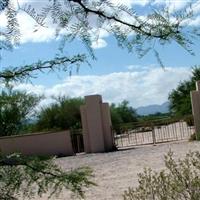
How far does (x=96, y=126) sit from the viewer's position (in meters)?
29.1

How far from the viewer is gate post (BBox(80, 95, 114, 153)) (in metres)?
29.0

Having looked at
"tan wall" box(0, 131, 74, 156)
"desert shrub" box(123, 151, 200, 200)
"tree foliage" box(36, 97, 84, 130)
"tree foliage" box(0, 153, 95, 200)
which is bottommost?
"desert shrub" box(123, 151, 200, 200)

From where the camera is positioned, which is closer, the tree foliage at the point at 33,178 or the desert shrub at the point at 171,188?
the tree foliage at the point at 33,178

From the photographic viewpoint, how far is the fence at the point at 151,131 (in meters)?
31.1

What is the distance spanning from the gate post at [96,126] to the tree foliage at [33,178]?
85.1ft

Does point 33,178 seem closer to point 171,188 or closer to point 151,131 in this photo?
point 171,188

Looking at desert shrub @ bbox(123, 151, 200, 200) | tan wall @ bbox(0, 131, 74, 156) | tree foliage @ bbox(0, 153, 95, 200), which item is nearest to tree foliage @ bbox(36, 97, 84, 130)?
tan wall @ bbox(0, 131, 74, 156)

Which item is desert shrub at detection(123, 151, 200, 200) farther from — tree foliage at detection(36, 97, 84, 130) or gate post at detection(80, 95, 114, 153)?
tree foliage at detection(36, 97, 84, 130)

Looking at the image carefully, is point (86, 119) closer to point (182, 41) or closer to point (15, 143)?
point (15, 143)

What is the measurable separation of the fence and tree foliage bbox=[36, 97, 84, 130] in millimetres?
6085

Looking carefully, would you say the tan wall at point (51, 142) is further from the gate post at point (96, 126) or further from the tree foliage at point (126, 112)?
the tree foliage at point (126, 112)

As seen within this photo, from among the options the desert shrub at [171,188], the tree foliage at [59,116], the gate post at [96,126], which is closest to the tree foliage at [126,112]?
the tree foliage at [59,116]

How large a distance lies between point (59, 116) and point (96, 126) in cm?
1404

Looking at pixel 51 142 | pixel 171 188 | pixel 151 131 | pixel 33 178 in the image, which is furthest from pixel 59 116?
pixel 33 178
